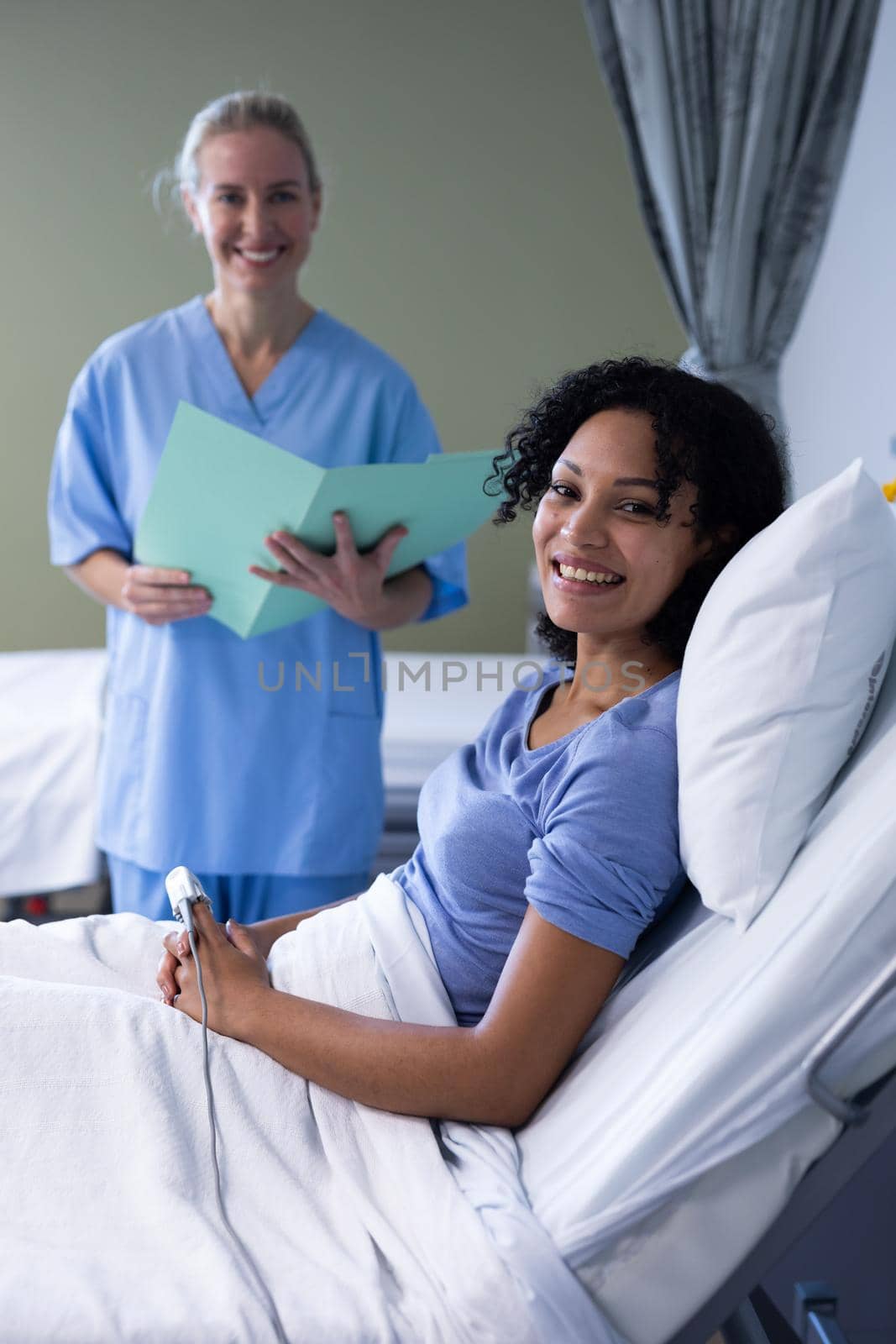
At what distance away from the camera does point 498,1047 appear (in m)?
0.97

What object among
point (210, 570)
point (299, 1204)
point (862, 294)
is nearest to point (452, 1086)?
point (299, 1204)

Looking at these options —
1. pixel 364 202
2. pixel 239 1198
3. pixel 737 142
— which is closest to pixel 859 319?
pixel 737 142

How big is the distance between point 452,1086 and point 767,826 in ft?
1.03

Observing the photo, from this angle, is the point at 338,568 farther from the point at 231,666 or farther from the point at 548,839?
the point at 548,839

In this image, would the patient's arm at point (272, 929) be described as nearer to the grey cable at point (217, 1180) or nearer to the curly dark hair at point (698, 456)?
the grey cable at point (217, 1180)

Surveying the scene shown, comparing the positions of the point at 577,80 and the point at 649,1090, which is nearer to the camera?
the point at 649,1090

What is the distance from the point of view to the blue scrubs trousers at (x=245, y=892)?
6.20ft

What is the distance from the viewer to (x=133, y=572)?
5.82 feet

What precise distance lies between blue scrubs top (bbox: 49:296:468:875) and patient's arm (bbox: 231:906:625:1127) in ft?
2.88

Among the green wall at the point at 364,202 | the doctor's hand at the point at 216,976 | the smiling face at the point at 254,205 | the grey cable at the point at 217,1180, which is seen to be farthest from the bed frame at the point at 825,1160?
the green wall at the point at 364,202

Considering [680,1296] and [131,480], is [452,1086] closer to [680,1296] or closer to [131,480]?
[680,1296]

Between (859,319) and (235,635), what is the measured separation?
83.6 inches

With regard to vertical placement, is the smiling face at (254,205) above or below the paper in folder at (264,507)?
above

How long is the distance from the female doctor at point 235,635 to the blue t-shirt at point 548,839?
64 cm
